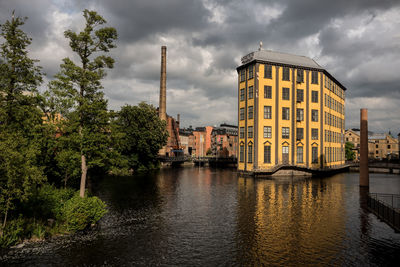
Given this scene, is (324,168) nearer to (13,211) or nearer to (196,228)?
(196,228)

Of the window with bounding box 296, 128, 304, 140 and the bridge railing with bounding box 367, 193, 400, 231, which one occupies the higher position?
the window with bounding box 296, 128, 304, 140

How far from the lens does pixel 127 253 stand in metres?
14.7

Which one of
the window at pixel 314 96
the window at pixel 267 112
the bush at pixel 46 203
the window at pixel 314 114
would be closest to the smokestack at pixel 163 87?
the window at pixel 267 112

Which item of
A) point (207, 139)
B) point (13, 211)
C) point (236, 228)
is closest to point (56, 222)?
point (13, 211)

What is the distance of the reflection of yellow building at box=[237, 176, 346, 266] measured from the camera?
47.1ft

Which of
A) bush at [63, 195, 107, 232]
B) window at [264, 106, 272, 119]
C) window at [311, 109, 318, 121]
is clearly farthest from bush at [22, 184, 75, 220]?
window at [311, 109, 318, 121]

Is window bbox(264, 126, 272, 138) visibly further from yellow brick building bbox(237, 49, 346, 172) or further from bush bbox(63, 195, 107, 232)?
bush bbox(63, 195, 107, 232)

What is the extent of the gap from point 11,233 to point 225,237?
42.3 ft

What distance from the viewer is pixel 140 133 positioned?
5881 centimetres

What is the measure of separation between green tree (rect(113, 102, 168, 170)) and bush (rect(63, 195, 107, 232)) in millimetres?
39139

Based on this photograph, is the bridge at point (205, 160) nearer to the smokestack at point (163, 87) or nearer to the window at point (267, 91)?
the smokestack at point (163, 87)

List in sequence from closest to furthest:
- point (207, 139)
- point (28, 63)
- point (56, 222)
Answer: point (56, 222)
point (28, 63)
point (207, 139)

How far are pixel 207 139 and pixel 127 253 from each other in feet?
361

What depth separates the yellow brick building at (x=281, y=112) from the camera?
5016 cm
